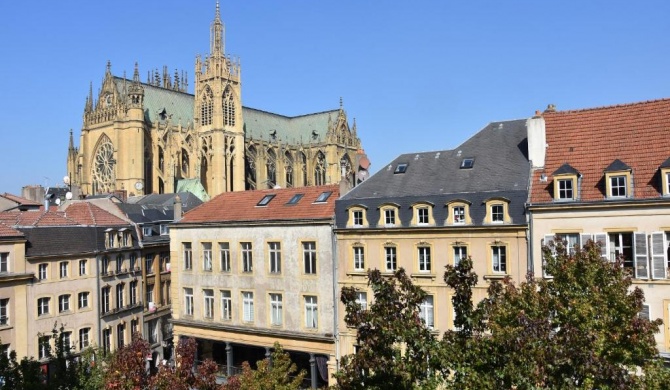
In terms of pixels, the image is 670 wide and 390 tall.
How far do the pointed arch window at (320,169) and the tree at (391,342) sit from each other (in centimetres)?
10979

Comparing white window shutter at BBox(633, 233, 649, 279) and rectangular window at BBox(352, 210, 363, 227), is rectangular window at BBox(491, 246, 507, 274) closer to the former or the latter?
white window shutter at BBox(633, 233, 649, 279)

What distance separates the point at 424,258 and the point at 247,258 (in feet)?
38.8

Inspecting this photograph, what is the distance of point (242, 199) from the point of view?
139 feet

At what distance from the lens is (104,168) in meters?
96.6

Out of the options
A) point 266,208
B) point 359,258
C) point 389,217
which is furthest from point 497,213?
point 266,208

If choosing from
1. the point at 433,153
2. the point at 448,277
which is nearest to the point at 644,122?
the point at 433,153

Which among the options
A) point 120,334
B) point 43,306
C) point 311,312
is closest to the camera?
point 311,312

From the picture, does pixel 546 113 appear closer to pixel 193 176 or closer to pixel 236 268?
pixel 236 268

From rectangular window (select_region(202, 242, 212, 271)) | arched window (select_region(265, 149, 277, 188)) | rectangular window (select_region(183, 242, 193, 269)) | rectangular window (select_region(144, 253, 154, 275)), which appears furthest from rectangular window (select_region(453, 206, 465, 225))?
arched window (select_region(265, 149, 277, 188))

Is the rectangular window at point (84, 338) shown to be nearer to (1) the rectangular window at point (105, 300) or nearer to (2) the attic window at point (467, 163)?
(1) the rectangular window at point (105, 300)

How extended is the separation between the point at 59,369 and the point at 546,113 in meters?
25.8

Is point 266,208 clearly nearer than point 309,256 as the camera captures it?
No

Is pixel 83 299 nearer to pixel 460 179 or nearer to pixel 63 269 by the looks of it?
pixel 63 269

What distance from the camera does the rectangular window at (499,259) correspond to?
30858 millimetres
